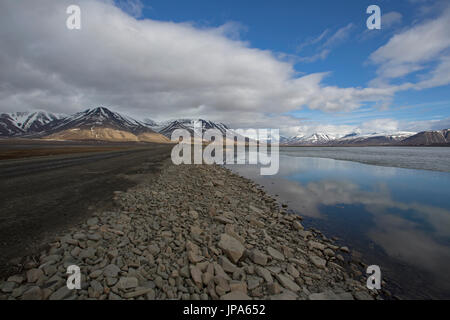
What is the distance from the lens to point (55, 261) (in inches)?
169

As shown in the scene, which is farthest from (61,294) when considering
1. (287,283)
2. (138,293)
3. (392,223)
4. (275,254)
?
(392,223)

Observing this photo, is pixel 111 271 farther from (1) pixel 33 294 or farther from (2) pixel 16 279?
(2) pixel 16 279

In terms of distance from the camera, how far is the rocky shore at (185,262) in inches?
151

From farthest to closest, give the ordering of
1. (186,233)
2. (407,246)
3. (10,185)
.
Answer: (10,185)
(407,246)
(186,233)

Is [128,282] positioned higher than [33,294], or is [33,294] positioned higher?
[33,294]

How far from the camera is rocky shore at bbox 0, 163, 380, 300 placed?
3.84 meters

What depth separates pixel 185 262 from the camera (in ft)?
15.7

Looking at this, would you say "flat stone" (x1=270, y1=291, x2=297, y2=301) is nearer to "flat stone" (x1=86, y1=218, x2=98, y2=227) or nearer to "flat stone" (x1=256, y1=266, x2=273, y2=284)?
"flat stone" (x1=256, y1=266, x2=273, y2=284)

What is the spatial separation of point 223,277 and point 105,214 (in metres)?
5.28

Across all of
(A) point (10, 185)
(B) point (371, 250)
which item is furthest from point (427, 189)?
(A) point (10, 185)

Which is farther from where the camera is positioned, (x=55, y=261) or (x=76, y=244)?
(x=76, y=244)

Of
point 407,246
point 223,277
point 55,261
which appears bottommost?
point 407,246
